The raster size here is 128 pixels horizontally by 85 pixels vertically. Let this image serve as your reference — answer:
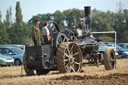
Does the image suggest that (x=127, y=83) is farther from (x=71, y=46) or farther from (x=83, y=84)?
(x=71, y=46)

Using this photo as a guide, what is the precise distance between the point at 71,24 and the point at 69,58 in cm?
5405

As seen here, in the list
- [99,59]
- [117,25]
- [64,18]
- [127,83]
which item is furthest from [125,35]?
[127,83]

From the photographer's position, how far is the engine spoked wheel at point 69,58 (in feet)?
46.1

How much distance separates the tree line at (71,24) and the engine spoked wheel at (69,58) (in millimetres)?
44669

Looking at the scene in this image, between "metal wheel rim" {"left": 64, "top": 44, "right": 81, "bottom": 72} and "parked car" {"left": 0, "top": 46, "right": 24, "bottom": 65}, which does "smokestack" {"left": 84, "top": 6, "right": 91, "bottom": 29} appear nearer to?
"metal wheel rim" {"left": 64, "top": 44, "right": 81, "bottom": 72}

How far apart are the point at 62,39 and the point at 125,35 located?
52581mm

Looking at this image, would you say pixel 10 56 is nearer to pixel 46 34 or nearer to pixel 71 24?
pixel 46 34

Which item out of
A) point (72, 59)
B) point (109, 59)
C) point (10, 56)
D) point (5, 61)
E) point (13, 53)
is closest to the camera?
point (72, 59)

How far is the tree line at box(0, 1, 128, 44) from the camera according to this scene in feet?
218

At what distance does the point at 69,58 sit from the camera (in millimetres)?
14719

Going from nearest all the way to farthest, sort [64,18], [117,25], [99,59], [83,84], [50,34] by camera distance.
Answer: [83,84]
[50,34]
[99,59]
[117,25]
[64,18]

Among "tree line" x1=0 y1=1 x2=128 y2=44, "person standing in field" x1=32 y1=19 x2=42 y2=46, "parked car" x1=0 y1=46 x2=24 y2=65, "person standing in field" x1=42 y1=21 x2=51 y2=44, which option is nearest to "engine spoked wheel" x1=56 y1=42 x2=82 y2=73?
"person standing in field" x1=42 y1=21 x2=51 y2=44

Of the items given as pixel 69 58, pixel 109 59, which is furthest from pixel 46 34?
pixel 109 59

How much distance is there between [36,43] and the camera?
14.7 m
